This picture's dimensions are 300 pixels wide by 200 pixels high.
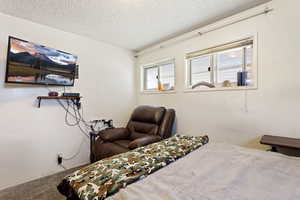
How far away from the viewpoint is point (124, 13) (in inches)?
76.4

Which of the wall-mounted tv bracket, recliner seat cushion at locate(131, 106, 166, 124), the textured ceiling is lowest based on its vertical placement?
recliner seat cushion at locate(131, 106, 166, 124)

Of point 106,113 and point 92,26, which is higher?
point 92,26

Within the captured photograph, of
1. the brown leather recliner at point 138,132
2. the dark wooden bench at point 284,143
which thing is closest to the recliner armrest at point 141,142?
the brown leather recliner at point 138,132

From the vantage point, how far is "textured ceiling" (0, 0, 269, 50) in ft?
5.72

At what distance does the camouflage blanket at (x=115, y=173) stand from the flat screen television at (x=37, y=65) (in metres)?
1.70

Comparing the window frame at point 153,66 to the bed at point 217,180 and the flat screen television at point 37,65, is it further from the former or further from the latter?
the bed at point 217,180

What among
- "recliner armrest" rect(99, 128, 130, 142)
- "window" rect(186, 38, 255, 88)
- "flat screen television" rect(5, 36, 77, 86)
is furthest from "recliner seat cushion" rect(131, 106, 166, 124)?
"flat screen television" rect(5, 36, 77, 86)

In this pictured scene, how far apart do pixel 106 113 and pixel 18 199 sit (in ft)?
5.49

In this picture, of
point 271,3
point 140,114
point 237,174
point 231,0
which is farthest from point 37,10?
point 271,3

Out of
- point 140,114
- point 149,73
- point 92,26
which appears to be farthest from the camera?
point 149,73

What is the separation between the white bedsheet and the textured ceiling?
5.79 feet

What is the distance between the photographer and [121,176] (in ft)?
2.77

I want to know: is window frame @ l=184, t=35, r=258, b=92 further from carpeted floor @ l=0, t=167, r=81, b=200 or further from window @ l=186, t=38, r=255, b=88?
carpeted floor @ l=0, t=167, r=81, b=200

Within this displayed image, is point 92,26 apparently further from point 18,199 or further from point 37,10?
point 18,199
